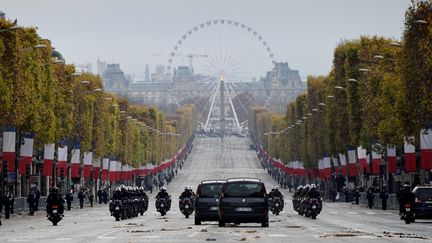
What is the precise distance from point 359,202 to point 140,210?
54.9 meters

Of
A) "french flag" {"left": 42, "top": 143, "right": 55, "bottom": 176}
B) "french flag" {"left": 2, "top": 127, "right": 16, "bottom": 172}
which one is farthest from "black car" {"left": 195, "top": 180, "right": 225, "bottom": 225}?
"french flag" {"left": 42, "top": 143, "right": 55, "bottom": 176}

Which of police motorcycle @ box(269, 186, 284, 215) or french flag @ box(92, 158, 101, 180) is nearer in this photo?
police motorcycle @ box(269, 186, 284, 215)

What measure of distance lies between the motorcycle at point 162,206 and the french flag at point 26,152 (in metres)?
14.0

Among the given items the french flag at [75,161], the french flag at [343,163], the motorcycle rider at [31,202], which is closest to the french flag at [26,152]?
the motorcycle rider at [31,202]

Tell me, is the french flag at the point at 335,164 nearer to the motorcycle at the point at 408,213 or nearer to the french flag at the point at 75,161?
the french flag at the point at 75,161

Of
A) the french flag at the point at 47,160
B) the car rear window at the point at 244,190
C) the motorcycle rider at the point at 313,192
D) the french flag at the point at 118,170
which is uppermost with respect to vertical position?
the french flag at the point at 118,170

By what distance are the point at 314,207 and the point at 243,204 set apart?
21850 mm

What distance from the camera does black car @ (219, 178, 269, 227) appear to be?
6022 cm

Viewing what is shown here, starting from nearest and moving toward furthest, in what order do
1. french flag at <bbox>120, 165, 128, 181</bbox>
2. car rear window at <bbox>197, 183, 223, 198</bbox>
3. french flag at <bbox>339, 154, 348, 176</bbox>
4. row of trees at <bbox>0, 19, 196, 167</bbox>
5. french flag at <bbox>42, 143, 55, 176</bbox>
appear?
car rear window at <bbox>197, 183, 223, 198</bbox> < row of trees at <bbox>0, 19, 196, 167</bbox> < french flag at <bbox>42, 143, 55, 176</bbox> < french flag at <bbox>339, 154, 348, 176</bbox> < french flag at <bbox>120, 165, 128, 181</bbox>

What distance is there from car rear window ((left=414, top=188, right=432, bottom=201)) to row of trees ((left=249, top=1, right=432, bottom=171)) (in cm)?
1342

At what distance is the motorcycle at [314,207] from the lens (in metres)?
81.1

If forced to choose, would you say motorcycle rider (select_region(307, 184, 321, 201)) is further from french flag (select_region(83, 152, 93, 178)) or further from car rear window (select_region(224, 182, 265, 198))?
french flag (select_region(83, 152, 93, 178))

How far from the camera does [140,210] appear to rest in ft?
302

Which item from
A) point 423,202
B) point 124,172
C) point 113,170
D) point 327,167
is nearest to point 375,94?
point 327,167
